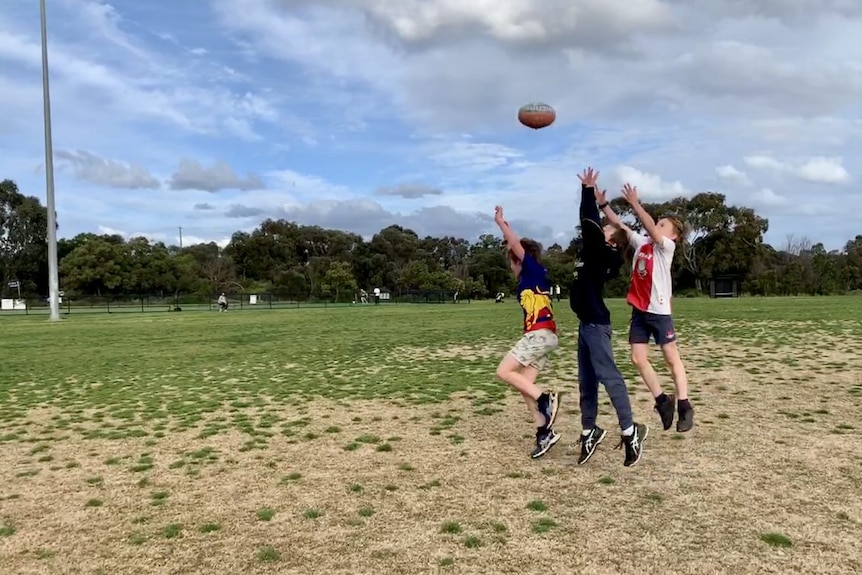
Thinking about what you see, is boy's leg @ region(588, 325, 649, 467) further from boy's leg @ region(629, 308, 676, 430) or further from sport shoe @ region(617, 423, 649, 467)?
boy's leg @ region(629, 308, 676, 430)

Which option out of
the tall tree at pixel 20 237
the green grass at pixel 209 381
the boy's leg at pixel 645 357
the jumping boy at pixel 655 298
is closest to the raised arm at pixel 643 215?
the jumping boy at pixel 655 298

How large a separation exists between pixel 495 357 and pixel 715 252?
198 ft

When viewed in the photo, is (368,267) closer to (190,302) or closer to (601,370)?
(190,302)

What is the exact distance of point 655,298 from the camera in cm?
482

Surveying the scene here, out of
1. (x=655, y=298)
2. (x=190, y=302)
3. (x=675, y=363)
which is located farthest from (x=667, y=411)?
(x=190, y=302)

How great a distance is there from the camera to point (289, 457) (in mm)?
5262

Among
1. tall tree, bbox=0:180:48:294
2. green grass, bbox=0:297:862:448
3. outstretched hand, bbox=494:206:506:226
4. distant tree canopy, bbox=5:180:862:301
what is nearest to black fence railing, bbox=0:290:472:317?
distant tree canopy, bbox=5:180:862:301

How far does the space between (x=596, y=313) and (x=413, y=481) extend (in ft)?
5.56

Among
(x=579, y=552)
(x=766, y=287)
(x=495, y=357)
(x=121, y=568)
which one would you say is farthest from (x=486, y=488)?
(x=766, y=287)

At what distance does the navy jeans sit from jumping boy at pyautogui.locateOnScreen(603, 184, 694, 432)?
32 centimetres

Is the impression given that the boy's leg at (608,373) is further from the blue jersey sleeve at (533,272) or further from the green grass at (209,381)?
the green grass at (209,381)

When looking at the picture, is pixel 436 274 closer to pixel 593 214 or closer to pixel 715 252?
pixel 715 252

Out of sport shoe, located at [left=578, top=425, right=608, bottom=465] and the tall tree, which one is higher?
the tall tree

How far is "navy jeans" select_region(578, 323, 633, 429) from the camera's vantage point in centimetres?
472
